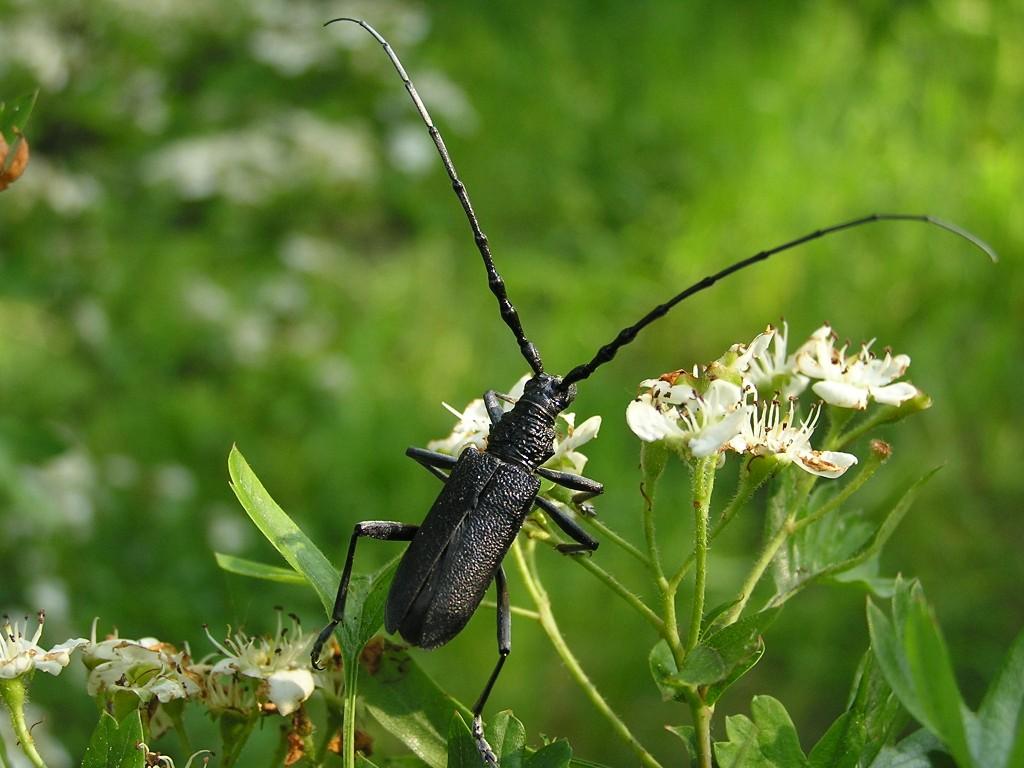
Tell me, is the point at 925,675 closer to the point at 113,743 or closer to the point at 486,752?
the point at 486,752

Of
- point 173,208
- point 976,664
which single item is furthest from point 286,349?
point 976,664

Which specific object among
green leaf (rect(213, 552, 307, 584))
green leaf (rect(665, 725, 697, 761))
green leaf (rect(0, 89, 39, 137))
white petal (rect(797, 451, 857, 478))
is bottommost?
green leaf (rect(665, 725, 697, 761))

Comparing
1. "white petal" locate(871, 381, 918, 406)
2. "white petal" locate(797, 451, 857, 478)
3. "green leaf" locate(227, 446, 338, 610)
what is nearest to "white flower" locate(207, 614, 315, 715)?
"green leaf" locate(227, 446, 338, 610)

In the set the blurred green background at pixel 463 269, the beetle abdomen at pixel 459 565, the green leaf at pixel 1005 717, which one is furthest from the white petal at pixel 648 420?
the blurred green background at pixel 463 269

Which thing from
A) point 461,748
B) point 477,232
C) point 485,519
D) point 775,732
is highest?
point 477,232

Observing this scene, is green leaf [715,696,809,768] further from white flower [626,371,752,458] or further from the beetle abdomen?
the beetle abdomen

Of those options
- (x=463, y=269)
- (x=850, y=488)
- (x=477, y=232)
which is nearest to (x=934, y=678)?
(x=850, y=488)
